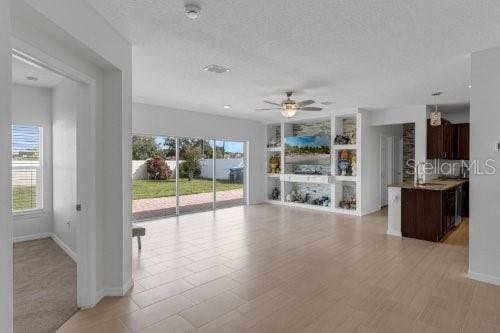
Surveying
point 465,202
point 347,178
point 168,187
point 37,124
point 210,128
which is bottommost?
point 465,202

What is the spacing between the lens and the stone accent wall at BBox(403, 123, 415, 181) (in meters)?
8.65

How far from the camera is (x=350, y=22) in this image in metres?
2.57

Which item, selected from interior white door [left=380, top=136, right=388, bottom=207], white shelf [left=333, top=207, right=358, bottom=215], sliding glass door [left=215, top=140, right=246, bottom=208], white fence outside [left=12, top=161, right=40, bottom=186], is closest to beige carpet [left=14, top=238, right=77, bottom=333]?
white fence outside [left=12, top=161, right=40, bottom=186]

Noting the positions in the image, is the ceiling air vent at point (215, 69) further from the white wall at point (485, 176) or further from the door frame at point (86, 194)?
the white wall at point (485, 176)

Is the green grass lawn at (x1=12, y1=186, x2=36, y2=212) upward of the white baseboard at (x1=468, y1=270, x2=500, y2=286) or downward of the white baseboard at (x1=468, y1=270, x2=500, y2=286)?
upward

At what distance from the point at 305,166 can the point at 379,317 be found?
21.3 ft

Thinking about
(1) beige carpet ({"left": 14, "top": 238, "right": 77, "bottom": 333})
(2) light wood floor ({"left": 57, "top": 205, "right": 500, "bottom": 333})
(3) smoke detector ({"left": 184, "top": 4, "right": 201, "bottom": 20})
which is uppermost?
(3) smoke detector ({"left": 184, "top": 4, "right": 201, "bottom": 20})

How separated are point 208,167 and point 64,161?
165 inches

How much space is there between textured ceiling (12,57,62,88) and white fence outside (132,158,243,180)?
2.91m

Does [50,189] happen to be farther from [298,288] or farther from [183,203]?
[298,288]

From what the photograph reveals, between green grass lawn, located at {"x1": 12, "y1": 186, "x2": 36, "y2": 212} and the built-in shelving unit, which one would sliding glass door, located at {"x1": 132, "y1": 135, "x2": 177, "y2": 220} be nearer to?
green grass lawn, located at {"x1": 12, "y1": 186, "x2": 36, "y2": 212}

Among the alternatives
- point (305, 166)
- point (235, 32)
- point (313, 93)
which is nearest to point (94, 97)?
point (235, 32)

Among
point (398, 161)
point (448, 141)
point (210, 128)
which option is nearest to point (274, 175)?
point (210, 128)

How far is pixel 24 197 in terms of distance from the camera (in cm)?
494
